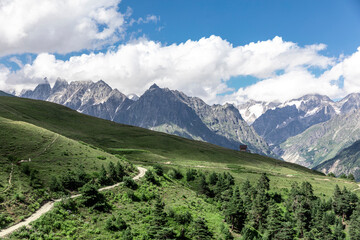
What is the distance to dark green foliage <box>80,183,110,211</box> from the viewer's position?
49.3m

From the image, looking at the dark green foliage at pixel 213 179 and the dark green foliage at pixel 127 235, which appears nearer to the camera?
the dark green foliage at pixel 127 235

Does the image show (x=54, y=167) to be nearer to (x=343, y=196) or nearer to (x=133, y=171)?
(x=133, y=171)

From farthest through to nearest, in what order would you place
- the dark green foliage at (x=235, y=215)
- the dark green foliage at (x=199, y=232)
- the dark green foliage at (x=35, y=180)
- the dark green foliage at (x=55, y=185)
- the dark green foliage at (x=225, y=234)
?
1. the dark green foliage at (x=235, y=215)
2. the dark green foliage at (x=225, y=234)
3. the dark green foliage at (x=55, y=185)
4. the dark green foliage at (x=35, y=180)
5. the dark green foliage at (x=199, y=232)

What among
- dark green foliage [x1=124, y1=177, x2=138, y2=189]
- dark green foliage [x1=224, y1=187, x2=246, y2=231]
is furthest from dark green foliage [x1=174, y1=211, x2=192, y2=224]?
dark green foliage [x1=224, y1=187, x2=246, y2=231]

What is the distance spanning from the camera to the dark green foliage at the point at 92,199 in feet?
162

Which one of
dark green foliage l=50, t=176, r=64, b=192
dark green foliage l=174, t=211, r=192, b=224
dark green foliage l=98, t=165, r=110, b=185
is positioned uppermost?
dark green foliage l=98, t=165, r=110, b=185

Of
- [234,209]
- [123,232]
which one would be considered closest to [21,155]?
[123,232]

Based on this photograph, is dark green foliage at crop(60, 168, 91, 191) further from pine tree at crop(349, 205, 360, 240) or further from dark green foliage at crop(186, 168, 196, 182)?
pine tree at crop(349, 205, 360, 240)

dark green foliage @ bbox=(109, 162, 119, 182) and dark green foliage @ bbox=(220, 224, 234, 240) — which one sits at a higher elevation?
dark green foliage @ bbox=(109, 162, 119, 182)

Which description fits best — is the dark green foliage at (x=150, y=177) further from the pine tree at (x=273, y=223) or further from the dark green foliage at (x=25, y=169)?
the pine tree at (x=273, y=223)

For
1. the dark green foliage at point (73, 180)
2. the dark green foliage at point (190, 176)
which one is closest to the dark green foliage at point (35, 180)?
the dark green foliage at point (73, 180)

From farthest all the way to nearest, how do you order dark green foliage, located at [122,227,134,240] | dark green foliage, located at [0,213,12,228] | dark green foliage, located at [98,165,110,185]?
1. dark green foliage, located at [98,165,110,185]
2. dark green foliage, located at [122,227,134,240]
3. dark green foliage, located at [0,213,12,228]

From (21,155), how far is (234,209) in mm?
55499

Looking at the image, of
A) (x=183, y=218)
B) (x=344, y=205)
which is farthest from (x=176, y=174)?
(x=344, y=205)
